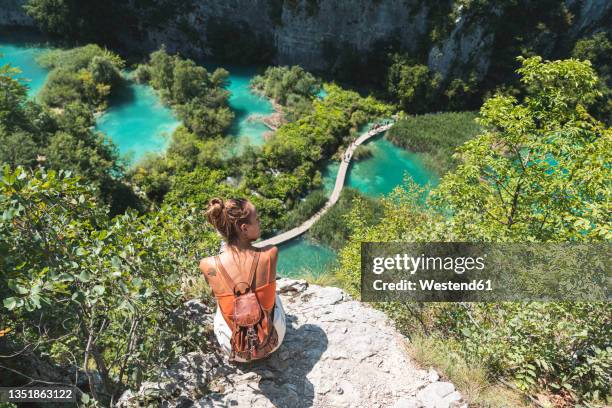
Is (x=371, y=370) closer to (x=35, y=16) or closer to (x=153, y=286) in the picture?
(x=153, y=286)

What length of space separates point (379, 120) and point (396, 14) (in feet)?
30.7

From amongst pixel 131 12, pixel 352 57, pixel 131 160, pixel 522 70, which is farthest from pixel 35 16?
pixel 522 70

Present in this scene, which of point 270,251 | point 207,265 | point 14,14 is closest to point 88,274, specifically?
point 207,265

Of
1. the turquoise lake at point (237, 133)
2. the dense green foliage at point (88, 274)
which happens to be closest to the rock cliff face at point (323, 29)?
the turquoise lake at point (237, 133)

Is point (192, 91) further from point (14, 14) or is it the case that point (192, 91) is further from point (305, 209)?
point (14, 14)

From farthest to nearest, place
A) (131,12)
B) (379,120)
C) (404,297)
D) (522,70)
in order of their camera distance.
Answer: (131,12) → (379,120) → (522,70) → (404,297)

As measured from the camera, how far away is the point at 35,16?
3662 cm

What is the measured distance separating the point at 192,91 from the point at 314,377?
28.4m

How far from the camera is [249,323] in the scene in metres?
4.53

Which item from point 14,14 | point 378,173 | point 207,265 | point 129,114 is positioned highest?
point 14,14

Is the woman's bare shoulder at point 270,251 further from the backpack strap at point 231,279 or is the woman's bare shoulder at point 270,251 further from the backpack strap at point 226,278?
the backpack strap at point 226,278

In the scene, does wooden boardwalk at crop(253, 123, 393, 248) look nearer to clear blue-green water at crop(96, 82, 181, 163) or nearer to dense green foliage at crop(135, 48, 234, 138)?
dense green foliage at crop(135, 48, 234, 138)

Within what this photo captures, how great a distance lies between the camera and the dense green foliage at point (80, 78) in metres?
29.1

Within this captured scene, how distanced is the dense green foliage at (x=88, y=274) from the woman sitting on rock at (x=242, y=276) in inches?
30.5
